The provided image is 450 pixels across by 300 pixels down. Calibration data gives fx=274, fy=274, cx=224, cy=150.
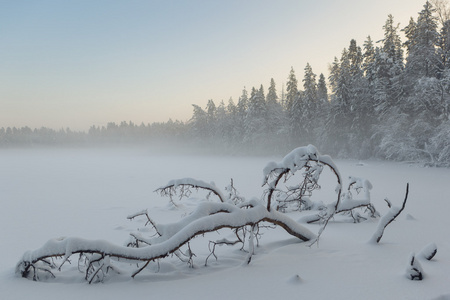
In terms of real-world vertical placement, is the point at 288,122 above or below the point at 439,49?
below

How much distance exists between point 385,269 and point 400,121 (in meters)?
31.9

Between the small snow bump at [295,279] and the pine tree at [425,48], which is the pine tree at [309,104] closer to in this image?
the pine tree at [425,48]

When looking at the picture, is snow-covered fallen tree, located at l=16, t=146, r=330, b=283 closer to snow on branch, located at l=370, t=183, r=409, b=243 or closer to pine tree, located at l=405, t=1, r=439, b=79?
snow on branch, located at l=370, t=183, r=409, b=243

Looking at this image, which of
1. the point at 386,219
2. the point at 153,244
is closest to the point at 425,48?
the point at 386,219

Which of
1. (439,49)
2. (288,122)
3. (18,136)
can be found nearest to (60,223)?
(439,49)

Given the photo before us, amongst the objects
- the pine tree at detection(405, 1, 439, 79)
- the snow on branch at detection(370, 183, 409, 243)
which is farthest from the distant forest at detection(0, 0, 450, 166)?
the snow on branch at detection(370, 183, 409, 243)

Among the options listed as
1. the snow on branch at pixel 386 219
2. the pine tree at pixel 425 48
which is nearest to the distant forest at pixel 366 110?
the pine tree at pixel 425 48

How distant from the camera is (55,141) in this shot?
15288 cm

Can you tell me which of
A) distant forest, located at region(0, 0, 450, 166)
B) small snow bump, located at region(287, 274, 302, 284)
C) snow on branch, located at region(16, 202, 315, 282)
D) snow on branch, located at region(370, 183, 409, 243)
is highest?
distant forest, located at region(0, 0, 450, 166)

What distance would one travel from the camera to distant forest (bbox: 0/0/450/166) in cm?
2845

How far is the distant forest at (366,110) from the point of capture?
93.4 feet

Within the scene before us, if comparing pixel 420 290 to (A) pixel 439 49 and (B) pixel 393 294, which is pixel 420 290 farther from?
(A) pixel 439 49

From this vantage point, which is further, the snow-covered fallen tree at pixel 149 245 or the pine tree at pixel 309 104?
the pine tree at pixel 309 104

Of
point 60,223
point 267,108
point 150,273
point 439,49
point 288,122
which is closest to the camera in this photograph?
point 150,273
